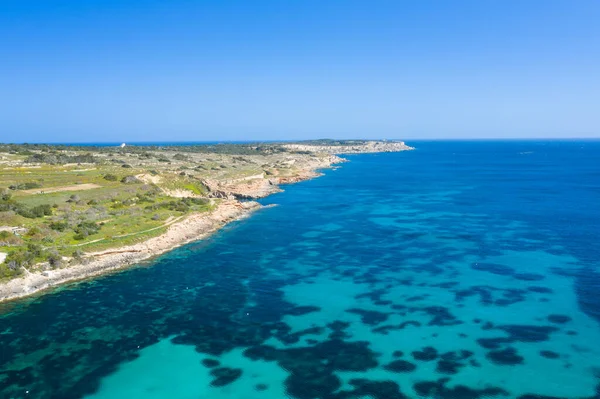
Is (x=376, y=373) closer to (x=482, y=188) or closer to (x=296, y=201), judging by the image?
(x=296, y=201)

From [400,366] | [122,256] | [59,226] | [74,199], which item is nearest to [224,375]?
[400,366]

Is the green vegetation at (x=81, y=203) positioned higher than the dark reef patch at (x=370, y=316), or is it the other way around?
Answer: the green vegetation at (x=81, y=203)

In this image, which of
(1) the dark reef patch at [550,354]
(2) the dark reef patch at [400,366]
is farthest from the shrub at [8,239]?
(1) the dark reef patch at [550,354]

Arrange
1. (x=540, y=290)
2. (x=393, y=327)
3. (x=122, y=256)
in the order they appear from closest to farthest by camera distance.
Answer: (x=393, y=327)
(x=540, y=290)
(x=122, y=256)

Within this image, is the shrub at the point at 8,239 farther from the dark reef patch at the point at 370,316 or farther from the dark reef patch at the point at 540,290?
the dark reef patch at the point at 540,290

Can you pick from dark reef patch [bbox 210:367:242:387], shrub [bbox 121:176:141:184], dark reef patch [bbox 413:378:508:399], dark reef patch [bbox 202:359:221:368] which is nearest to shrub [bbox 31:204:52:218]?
shrub [bbox 121:176:141:184]

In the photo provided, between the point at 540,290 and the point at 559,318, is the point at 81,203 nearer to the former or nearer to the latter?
the point at 540,290
